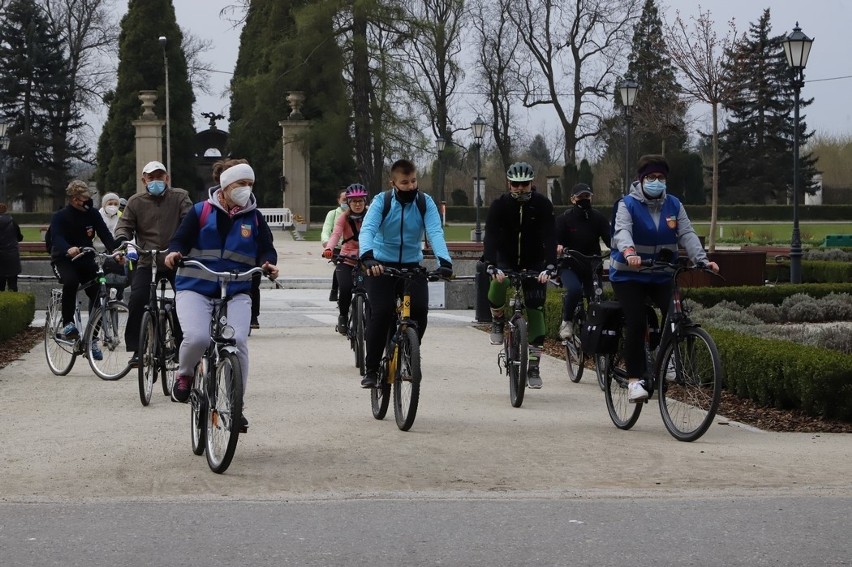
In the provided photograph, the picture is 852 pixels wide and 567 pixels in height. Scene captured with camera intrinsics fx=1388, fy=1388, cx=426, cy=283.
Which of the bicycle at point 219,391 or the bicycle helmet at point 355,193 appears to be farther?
the bicycle helmet at point 355,193

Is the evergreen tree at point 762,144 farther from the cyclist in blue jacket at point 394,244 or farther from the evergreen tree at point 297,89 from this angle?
the cyclist in blue jacket at point 394,244

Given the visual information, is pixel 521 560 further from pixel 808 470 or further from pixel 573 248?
pixel 573 248

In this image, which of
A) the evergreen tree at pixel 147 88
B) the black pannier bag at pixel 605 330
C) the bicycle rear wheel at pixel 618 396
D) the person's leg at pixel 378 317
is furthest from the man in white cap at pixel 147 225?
the evergreen tree at pixel 147 88

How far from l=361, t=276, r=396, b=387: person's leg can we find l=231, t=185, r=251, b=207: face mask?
148 centimetres

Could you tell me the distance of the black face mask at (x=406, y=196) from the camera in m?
8.96

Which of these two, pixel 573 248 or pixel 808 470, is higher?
pixel 573 248

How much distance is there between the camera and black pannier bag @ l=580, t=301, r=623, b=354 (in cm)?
898

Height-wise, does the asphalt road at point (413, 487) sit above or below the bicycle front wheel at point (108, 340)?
below

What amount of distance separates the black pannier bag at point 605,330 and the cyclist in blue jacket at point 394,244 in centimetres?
102

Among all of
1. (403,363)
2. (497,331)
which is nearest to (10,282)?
(497,331)

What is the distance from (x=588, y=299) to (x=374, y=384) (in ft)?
11.2

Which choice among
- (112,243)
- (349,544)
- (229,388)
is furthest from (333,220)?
(349,544)

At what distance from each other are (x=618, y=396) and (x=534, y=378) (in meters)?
1.12

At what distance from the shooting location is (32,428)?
28.5ft
